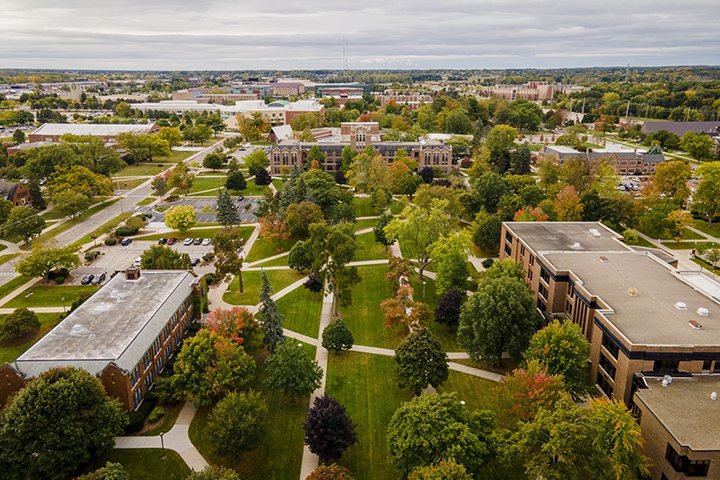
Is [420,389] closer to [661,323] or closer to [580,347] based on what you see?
[580,347]

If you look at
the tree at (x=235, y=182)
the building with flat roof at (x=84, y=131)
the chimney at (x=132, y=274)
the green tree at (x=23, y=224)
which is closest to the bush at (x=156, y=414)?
the chimney at (x=132, y=274)

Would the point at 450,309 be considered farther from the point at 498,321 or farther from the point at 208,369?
the point at 208,369

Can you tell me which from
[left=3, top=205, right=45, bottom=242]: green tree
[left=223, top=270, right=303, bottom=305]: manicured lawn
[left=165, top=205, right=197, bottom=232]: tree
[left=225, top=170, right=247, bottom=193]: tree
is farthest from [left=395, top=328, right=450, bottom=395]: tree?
[left=225, top=170, right=247, bottom=193]: tree

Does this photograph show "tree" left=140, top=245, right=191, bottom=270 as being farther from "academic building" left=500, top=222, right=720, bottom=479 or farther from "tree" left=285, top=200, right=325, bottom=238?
"academic building" left=500, top=222, right=720, bottom=479

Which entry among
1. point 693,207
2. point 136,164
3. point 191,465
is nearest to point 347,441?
point 191,465

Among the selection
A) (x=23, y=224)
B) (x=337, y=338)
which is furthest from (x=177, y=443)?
(x=23, y=224)
